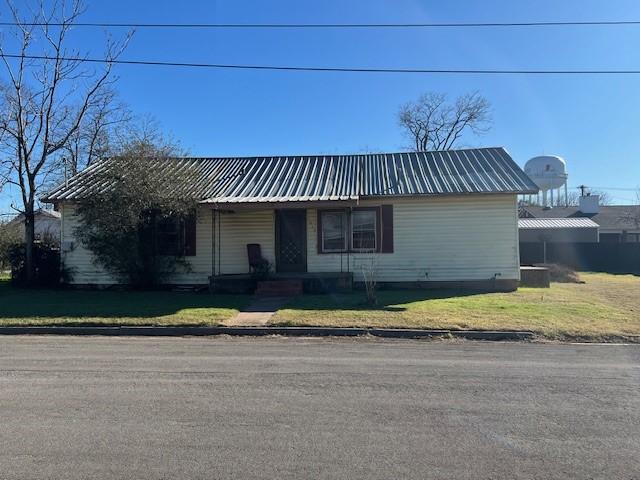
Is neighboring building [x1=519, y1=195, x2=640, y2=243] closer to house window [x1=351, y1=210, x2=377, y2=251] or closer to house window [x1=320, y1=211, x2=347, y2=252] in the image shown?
house window [x1=351, y1=210, x2=377, y2=251]

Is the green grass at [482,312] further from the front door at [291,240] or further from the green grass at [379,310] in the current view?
the front door at [291,240]

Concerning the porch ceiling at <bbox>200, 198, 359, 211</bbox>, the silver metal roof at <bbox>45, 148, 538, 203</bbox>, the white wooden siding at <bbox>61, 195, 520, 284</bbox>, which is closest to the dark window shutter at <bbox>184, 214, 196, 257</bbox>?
the white wooden siding at <bbox>61, 195, 520, 284</bbox>

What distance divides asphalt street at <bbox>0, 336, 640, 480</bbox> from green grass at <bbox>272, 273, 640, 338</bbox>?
1.93 m

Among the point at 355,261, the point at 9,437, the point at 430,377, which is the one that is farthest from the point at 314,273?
the point at 9,437

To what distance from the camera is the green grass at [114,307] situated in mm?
11414

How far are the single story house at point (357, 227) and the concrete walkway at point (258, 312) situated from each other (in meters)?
2.09

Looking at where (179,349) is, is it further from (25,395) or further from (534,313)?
(534,313)

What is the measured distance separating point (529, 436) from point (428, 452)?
1042 mm

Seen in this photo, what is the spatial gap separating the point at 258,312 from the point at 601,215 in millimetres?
42448

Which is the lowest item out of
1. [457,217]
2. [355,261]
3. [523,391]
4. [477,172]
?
[523,391]

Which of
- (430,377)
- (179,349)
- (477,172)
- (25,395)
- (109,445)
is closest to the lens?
(109,445)

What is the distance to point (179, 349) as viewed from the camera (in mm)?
9000

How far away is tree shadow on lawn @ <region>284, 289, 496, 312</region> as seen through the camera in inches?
510

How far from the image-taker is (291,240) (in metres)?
17.4
